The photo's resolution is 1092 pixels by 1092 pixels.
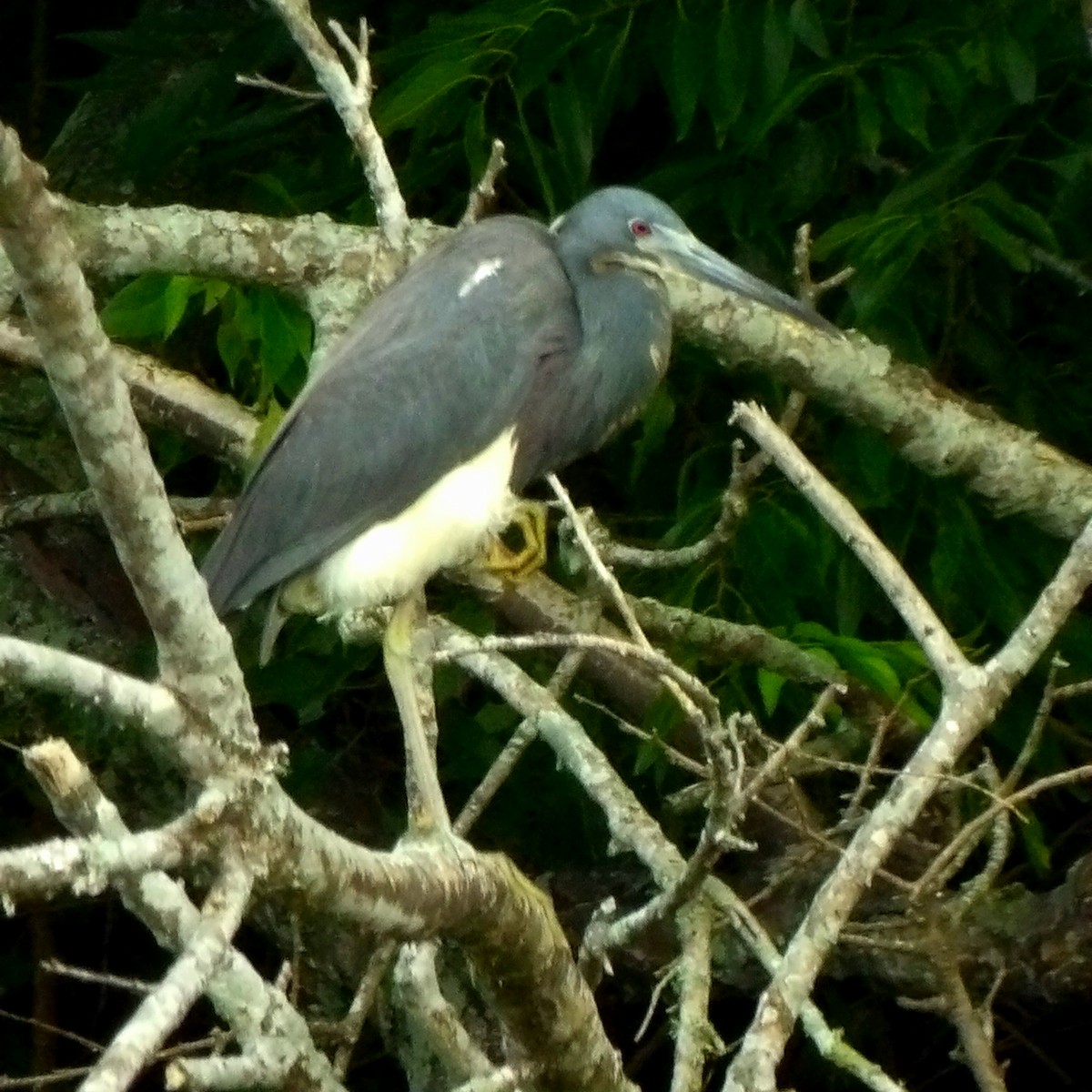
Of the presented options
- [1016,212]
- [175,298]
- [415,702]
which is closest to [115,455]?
[415,702]

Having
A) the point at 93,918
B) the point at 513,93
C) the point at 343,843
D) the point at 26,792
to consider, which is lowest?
the point at 93,918

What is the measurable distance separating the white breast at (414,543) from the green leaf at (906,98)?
23.8 inches

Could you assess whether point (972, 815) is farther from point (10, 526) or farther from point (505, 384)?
point (10, 526)

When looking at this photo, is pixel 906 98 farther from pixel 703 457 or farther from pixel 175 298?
pixel 175 298

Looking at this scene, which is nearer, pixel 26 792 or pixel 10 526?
pixel 10 526

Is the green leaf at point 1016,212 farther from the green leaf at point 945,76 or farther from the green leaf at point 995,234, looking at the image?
the green leaf at point 945,76

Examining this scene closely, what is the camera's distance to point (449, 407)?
222 centimetres

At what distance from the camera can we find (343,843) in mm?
1268

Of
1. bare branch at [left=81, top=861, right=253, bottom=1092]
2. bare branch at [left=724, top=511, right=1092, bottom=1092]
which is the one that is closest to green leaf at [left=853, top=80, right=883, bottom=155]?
bare branch at [left=724, top=511, right=1092, bottom=1092]

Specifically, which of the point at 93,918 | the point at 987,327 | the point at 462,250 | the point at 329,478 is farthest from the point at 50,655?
the point at 93,918

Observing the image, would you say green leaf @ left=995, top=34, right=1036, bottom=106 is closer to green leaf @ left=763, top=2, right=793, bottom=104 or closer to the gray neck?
green leaf @ left=763, top=2, right=793, bottom=104

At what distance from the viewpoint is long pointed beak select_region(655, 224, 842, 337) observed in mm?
2262

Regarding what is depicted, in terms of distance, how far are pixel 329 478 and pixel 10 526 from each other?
78cm

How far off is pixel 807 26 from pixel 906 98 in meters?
0.15
